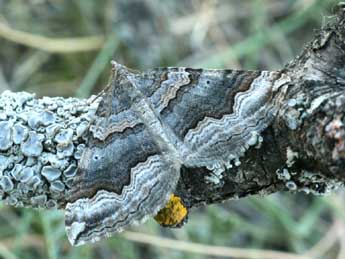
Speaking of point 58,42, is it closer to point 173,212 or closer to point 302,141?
point 173,212

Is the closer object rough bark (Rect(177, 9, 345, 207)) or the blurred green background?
rough bark (Rect(177, 9, 345, 207))

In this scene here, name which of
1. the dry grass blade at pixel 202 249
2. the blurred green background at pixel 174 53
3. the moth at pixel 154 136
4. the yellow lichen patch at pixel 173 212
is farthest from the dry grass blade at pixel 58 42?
the yellow lichen patch at pixel 173 212

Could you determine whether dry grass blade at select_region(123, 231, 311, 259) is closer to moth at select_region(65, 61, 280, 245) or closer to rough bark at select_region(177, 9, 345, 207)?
moth at select_region(65, 61, 280, 245)

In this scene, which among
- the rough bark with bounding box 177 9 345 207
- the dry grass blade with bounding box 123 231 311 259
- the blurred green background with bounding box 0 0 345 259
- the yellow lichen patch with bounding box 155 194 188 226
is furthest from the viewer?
the blurred green background with bounding box 0 0 345 259

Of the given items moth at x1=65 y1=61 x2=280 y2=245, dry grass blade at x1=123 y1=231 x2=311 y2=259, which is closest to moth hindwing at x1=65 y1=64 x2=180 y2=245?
moth at x1=65 y1=61 x2=280 y2=245

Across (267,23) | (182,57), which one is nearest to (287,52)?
(267,23)

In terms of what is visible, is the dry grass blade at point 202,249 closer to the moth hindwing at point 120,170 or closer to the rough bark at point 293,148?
the moth hindwing at point 120,170
